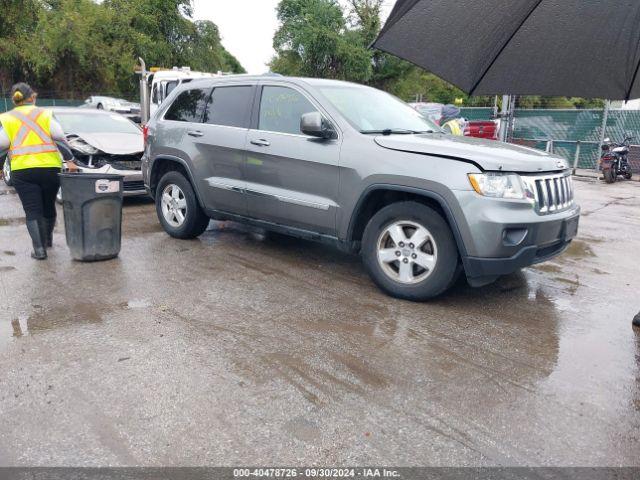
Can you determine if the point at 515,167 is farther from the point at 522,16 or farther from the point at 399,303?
the point at 522,16

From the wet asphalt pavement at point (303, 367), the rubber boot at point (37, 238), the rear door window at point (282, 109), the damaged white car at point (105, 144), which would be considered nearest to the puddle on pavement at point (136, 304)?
the wet asphalt pavement at point (303, 367)

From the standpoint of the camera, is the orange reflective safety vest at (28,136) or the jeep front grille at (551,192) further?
the orange reflective safety vest at (28,136)

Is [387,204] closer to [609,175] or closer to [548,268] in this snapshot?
[548,268]

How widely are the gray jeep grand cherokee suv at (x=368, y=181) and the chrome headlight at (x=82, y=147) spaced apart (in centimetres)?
254

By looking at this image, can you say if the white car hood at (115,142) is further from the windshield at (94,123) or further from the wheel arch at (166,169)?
the wheel arch at (166,169)

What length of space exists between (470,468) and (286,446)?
35.4 inches

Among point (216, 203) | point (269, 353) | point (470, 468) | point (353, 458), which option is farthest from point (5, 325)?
point (470, 468)

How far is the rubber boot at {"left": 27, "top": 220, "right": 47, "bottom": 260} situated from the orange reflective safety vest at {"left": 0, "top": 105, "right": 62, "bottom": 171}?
1.96 feet

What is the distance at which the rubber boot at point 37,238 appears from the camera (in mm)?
5883

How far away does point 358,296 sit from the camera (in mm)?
4965

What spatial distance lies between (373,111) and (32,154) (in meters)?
3.57

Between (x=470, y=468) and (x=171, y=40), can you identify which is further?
(x=171, y=40)

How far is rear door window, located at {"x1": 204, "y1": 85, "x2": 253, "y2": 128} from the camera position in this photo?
6.01m

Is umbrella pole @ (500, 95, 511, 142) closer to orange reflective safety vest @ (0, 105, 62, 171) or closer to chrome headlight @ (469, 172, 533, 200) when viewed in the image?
chrome headlight @ (469, 172, 533, 200)
